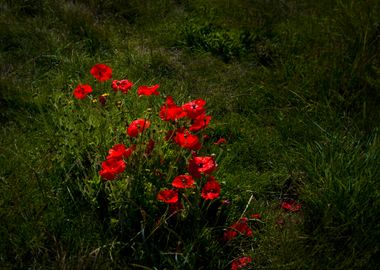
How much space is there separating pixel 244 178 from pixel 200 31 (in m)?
2.23

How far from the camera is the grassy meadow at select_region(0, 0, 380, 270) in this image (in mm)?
2551

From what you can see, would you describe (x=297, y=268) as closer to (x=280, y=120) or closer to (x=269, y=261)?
(x=269, y=261)

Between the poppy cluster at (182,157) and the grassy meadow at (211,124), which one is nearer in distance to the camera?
the poppy cluster at (182,157)

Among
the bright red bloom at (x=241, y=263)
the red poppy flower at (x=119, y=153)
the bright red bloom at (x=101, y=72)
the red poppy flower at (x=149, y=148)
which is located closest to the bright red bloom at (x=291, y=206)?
the bright red bloom at (x=241, y=263)

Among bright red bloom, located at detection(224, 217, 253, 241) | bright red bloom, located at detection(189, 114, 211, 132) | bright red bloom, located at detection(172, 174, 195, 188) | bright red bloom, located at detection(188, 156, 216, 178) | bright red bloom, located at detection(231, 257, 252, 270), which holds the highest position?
bright red bloom, located at detection(189, 114, 211, 132)

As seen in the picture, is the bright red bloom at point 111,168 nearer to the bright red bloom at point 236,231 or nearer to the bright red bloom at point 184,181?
the bright red bloom at point 184,181

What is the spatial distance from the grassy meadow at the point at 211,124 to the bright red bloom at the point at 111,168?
0.24 meters

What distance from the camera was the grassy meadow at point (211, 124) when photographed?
255 cm

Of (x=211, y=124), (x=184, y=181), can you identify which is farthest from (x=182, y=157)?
(x=211, y=124)

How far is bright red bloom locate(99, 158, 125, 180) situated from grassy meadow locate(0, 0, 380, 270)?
0.78 ft

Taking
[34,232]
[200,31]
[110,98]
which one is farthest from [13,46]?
[34,232]

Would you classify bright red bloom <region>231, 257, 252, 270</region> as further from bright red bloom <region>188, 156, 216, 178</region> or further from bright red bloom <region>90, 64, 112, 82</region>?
bright red bloom <region>90, 64, 112, 82</region>

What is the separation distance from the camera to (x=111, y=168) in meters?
2.37

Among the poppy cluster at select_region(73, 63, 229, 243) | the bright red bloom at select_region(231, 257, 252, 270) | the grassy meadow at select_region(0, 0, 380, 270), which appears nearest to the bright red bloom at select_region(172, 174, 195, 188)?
the poppy cluster at select_region(73, 63, 229, 243)
